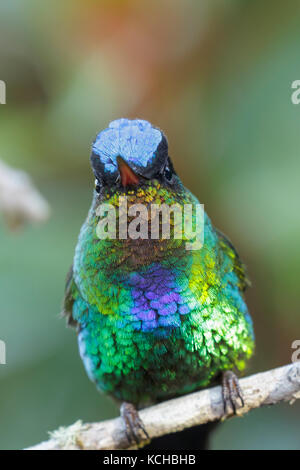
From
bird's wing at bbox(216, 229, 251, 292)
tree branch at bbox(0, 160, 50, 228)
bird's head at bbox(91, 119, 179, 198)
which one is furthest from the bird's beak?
bird's wing at bbox(216, 229, 251, 292)

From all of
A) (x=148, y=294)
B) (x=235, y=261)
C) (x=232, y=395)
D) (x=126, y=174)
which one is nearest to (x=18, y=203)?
(x=126, y=174)

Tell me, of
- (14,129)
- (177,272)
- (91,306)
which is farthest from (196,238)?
(14,129)

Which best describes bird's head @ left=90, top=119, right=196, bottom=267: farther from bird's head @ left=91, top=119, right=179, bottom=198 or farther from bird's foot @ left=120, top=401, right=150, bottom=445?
bird's foot @ left=120, top=401, right=150, bottom=445

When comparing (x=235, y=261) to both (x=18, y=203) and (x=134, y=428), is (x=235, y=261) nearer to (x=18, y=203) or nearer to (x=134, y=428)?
(x=134, y=428)

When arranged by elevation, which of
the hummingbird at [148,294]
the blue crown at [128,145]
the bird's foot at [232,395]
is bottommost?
the bird's foot at [232,395]

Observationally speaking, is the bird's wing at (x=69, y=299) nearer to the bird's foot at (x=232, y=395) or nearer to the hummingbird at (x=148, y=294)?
the hummingbird at (x=148, y=294)

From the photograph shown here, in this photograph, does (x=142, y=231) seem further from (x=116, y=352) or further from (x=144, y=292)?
(x=116, y=352)

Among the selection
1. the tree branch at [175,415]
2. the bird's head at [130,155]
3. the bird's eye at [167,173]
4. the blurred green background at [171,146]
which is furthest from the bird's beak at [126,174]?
the blurred green background at [171,146]
